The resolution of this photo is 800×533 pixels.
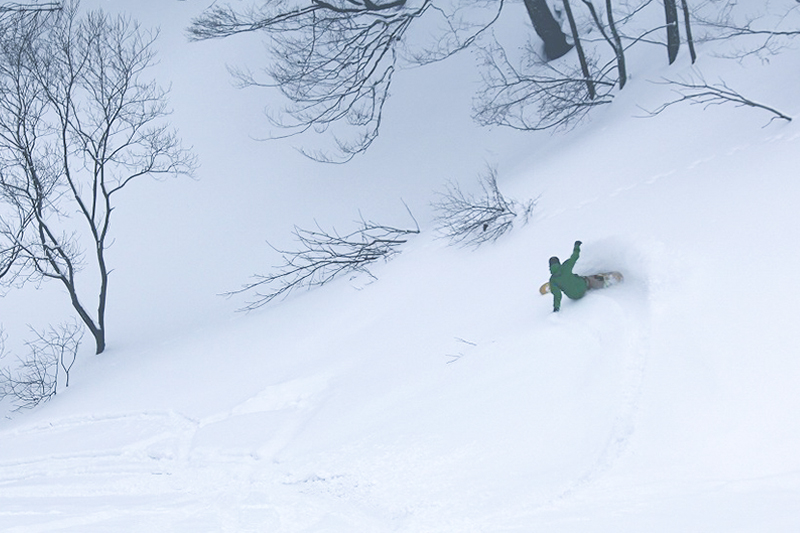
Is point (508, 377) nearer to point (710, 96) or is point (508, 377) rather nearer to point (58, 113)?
point (710, 96)

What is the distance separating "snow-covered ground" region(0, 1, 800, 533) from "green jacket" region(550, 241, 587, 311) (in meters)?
0.17

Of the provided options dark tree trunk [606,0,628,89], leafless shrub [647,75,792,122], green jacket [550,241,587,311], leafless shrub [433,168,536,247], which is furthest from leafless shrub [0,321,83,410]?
leafless shrub [647,75,792,122]

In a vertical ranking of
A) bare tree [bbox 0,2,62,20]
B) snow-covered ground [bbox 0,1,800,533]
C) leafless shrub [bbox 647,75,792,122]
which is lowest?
snow-covered ground [bbox 0,1,800,533]

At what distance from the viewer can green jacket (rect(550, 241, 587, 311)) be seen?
788 centimetres

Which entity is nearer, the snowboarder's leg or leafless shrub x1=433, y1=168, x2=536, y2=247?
the snowboarder's leg

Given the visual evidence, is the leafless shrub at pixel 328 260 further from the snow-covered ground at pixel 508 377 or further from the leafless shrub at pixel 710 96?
the leafless shrub at pixel 710 96

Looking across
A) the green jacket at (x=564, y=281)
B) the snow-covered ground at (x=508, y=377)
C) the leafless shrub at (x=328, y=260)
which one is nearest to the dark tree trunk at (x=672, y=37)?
the snow-covered ground at (x=508, y=377)

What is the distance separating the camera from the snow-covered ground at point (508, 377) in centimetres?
571

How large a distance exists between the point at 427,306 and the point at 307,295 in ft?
9.92

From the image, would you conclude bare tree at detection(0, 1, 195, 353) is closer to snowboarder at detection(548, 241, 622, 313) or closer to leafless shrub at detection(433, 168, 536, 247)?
leafless shrub at detection(433, 168, 536, 247)

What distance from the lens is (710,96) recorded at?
10.4m

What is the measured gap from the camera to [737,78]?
35.2 ft

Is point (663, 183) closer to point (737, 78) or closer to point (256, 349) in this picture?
point (737, 78)

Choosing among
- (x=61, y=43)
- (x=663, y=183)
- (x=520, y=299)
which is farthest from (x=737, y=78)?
(x=61, y=43)
